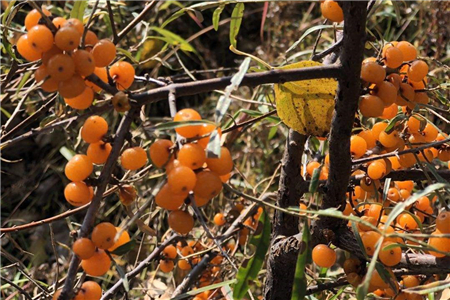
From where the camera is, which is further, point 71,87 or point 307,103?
point 307,103

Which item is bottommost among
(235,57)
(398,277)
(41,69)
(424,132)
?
(235,57)

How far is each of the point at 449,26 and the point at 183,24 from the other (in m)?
0.85

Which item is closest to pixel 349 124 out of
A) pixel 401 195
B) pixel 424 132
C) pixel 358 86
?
pixel 358 86

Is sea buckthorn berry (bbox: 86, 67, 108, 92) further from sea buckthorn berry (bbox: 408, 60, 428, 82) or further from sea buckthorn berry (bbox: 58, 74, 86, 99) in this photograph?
sea buckthorn berry (bbox: 408, 60, 428, 82)

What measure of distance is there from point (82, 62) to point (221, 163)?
13cm

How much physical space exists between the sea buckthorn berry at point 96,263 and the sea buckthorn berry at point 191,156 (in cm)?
12

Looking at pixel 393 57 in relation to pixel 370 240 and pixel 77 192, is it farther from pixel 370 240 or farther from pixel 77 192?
pixel 77 192

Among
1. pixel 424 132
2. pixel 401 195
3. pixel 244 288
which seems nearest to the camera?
pixel 244 288

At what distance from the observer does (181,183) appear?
39 centimetres

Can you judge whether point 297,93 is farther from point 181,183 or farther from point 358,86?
point 181,183

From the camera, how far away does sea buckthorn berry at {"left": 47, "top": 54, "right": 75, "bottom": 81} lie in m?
0.41

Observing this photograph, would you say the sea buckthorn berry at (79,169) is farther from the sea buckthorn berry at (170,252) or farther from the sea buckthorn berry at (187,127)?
the sea buckthorn berry at (170,252)

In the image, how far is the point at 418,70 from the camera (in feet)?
1.91

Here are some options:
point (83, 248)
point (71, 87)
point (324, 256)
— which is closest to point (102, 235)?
point (83, 248)
